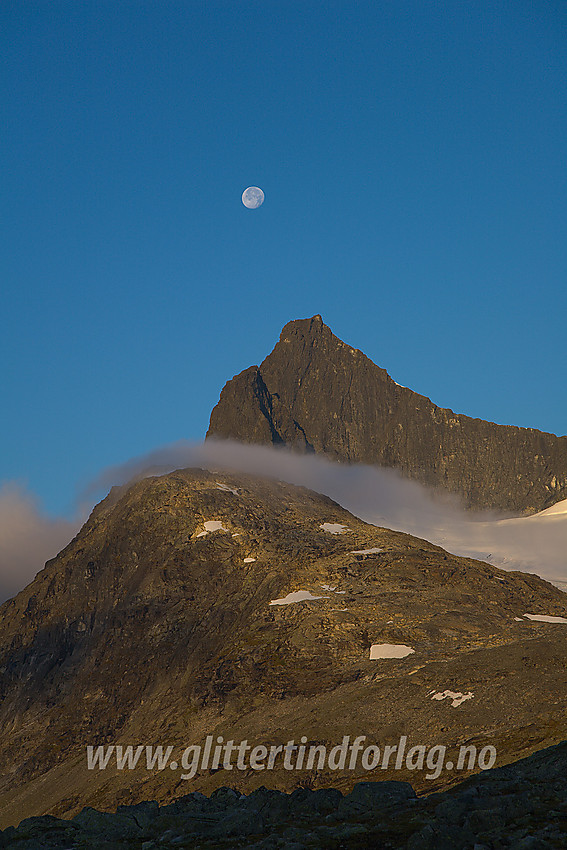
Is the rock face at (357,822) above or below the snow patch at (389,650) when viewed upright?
above

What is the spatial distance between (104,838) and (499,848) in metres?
20.6

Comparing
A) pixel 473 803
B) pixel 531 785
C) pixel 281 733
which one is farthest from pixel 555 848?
pixel 281 733

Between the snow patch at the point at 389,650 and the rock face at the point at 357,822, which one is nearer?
the rock face at the point at 357,822

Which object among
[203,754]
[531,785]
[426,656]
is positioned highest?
[531,785]

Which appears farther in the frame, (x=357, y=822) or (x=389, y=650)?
(x=389, y=650)

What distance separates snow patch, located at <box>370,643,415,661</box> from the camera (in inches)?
7338

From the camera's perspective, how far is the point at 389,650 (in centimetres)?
19012

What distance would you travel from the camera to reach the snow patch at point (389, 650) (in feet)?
611

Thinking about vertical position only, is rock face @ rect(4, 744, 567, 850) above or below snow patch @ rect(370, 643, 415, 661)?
above

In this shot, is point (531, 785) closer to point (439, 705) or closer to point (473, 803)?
point (473, 803)

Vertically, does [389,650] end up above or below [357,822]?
below

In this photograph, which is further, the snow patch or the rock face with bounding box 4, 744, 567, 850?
the snow patch

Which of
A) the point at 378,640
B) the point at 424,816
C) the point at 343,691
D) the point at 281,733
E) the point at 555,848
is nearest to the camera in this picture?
the point at 555,848

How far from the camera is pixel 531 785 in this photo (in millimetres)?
43625
